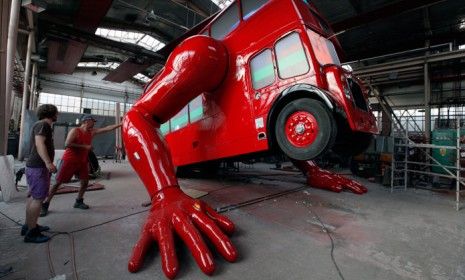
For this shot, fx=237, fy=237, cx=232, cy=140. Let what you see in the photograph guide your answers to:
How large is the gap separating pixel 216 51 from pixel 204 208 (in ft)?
7.02

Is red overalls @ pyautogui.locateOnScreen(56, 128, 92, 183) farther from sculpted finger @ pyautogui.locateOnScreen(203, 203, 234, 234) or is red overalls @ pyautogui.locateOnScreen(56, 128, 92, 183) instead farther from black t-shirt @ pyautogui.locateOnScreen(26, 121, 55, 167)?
sculpted finger @ pyautogui.locateOnScreen(203, 203, 234, 234)

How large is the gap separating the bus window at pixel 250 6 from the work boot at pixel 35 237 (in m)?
3.78

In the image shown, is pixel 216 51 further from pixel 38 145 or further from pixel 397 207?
pixel 397 207

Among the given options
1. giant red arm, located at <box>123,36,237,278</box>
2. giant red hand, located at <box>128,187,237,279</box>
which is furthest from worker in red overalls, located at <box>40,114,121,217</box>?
giant red hand, located at <box>128,187,237,279</box>

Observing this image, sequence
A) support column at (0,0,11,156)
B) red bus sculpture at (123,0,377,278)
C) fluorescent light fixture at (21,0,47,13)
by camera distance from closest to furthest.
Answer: red bus sculpture at (123,0,377,278) → support column at (0,0,11,156) → fluorescent light fixture at (21,0,47,13)

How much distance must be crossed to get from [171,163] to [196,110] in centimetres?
171

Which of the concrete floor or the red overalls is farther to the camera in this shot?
the red overalls

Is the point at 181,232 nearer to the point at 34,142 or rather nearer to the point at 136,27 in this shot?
the point at 34,142

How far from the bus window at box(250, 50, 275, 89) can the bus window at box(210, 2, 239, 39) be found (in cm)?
90

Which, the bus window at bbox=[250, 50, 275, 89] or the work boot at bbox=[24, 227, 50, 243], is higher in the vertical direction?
the bus window at bbox=[250, 50, 275, 89]

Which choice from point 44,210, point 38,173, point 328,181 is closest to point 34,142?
point 38,173

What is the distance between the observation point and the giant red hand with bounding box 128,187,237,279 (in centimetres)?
192

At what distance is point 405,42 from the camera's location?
32.5ft

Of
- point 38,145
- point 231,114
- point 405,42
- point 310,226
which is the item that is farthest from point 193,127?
point 405,42
